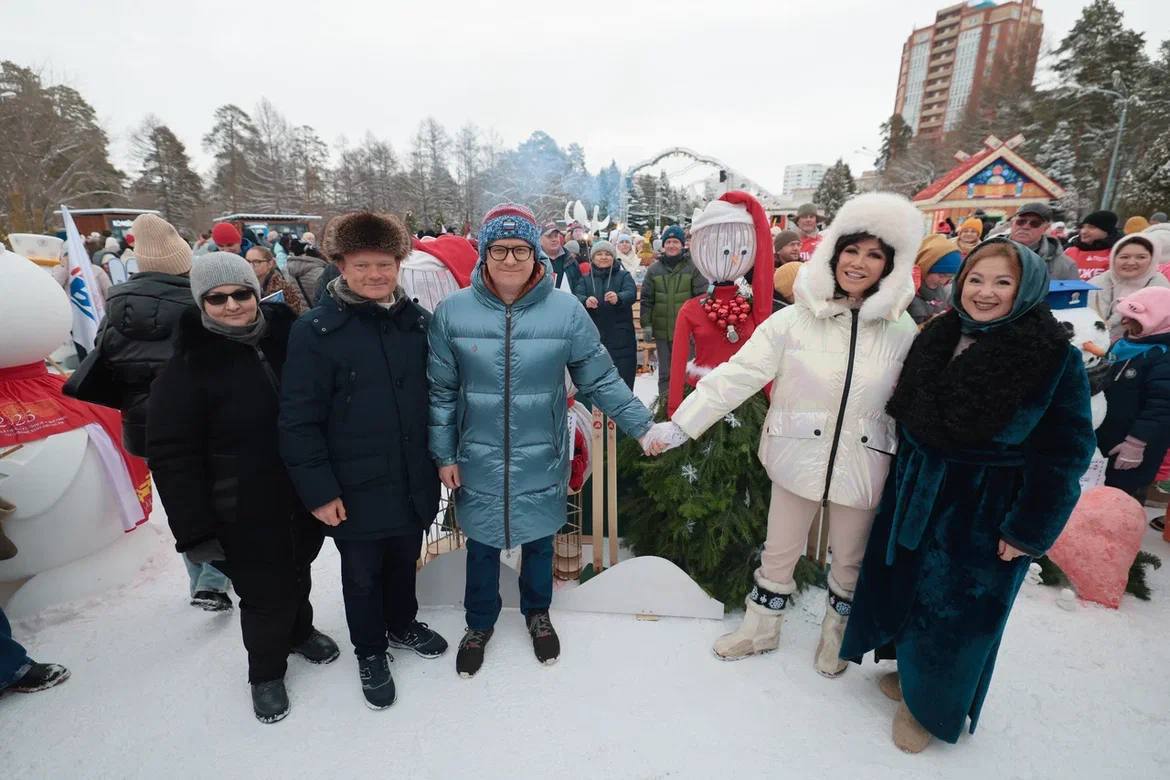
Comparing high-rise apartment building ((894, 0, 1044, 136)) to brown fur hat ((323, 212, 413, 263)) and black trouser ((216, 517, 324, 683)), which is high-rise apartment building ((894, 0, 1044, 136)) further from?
black trouser ((216, 517, 324, 683))

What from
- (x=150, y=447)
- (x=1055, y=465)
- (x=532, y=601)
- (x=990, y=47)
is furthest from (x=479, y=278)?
(x=990, y=47)

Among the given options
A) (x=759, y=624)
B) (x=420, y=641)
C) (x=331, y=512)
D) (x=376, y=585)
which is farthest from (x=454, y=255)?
(x=759, y=624)

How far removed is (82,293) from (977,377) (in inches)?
288

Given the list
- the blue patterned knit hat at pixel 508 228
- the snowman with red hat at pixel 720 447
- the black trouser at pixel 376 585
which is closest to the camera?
the blue patterned knit hat at pixel 508 228

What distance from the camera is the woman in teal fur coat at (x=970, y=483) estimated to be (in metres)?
1.68

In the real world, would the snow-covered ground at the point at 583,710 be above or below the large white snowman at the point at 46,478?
below

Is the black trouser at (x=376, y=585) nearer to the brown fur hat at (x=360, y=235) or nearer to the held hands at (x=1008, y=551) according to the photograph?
the brown fur hat at (x=360, y=235)

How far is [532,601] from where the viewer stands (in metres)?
Answer: 2.67

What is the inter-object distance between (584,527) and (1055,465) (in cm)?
236

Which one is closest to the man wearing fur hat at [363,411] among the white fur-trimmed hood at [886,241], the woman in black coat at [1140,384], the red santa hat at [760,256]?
the white fur-trimmed hood at [886,241]

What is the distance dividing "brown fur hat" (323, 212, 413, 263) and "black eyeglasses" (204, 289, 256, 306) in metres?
0.35

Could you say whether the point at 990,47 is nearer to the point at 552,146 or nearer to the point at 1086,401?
the point at 552,146

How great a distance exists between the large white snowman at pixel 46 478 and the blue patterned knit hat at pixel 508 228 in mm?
2318

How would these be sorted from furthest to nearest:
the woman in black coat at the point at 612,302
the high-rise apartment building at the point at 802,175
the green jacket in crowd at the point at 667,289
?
the high-rise apartment building at the point at 802,175
the woman in black coat at the point at 612,302
the green jacket in crowd at the point at 667,289
